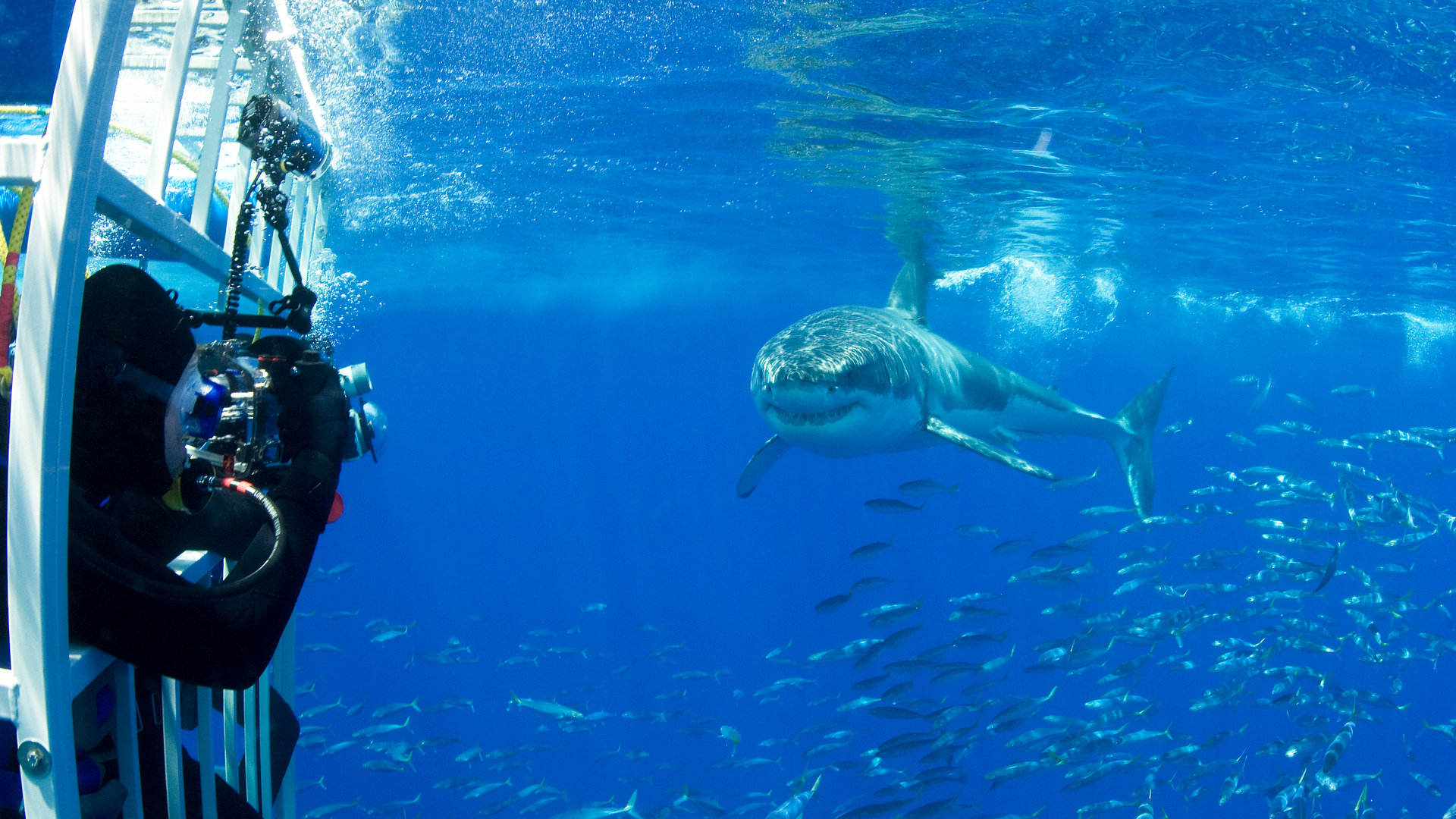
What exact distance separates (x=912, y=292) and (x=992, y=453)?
4.43 meters

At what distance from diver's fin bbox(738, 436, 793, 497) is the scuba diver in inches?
257

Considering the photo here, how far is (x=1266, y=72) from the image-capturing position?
9.38 meters

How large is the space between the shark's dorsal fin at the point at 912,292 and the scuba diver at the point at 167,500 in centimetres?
880

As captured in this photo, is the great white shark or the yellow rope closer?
the yellow rope

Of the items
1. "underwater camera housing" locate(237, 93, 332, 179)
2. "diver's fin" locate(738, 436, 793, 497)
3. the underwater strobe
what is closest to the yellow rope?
the underwater strobe

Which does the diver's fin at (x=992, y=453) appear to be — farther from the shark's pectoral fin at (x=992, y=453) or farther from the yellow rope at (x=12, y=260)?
the yellow rope at (x=12, y=260)

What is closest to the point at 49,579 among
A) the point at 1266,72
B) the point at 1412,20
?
the point at 1412,20

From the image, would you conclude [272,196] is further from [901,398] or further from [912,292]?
[912,292]

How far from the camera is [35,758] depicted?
4.51ft

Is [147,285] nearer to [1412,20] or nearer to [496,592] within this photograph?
[1412,20]

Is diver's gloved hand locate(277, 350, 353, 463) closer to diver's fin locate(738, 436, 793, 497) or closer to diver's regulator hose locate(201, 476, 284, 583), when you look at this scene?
diver's regulator hose locate(201, 476, 284, 583)

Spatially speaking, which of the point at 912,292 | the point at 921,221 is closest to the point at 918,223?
the point at 921,221

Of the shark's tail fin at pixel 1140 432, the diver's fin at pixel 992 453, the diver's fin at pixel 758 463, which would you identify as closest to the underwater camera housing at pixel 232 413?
the diver's fin at pixel 992 453

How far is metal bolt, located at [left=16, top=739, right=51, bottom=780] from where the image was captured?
1365 mm
